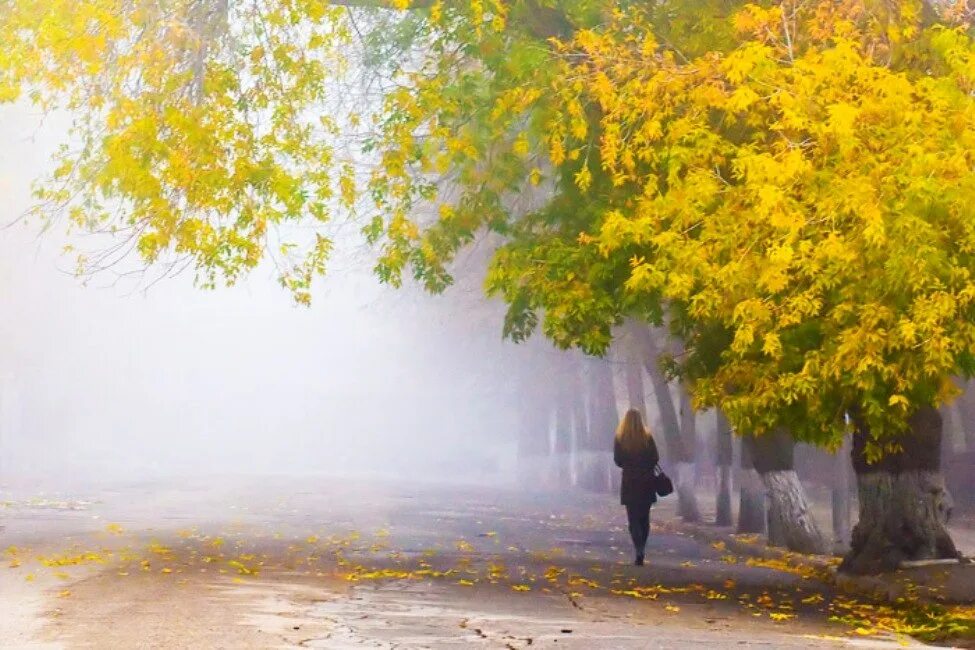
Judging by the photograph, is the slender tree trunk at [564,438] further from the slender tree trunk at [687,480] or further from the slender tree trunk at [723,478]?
the slender tree trunk at [723,478]

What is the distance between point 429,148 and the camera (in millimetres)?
18125

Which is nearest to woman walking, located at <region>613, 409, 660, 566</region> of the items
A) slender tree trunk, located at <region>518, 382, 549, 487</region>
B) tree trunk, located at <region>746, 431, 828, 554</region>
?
tree trunk, located at <region>746, 431, 828, 554</region>

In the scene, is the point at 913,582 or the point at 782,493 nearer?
the point at 913,582

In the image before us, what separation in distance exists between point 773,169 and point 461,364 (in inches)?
2034

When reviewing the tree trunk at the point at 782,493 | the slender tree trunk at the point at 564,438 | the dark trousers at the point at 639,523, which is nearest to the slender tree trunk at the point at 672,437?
the tree trunk at the point at 782,493

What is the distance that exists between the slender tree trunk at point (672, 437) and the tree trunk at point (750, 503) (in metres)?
4.77

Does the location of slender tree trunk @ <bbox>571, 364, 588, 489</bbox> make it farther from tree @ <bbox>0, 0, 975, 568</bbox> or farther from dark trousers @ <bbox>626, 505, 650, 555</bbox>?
tree @ <bbox>0, 0, 975, 568</bbox>

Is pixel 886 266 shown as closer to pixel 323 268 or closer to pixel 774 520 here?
pixel 323 268

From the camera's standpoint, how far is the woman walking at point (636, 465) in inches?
798

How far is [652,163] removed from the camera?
1670 cm

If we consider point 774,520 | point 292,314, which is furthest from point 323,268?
point 292,314

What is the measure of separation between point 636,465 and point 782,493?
5252 mm

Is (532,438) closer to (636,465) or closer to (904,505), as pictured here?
(636,465)

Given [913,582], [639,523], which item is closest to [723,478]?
[639,523]
